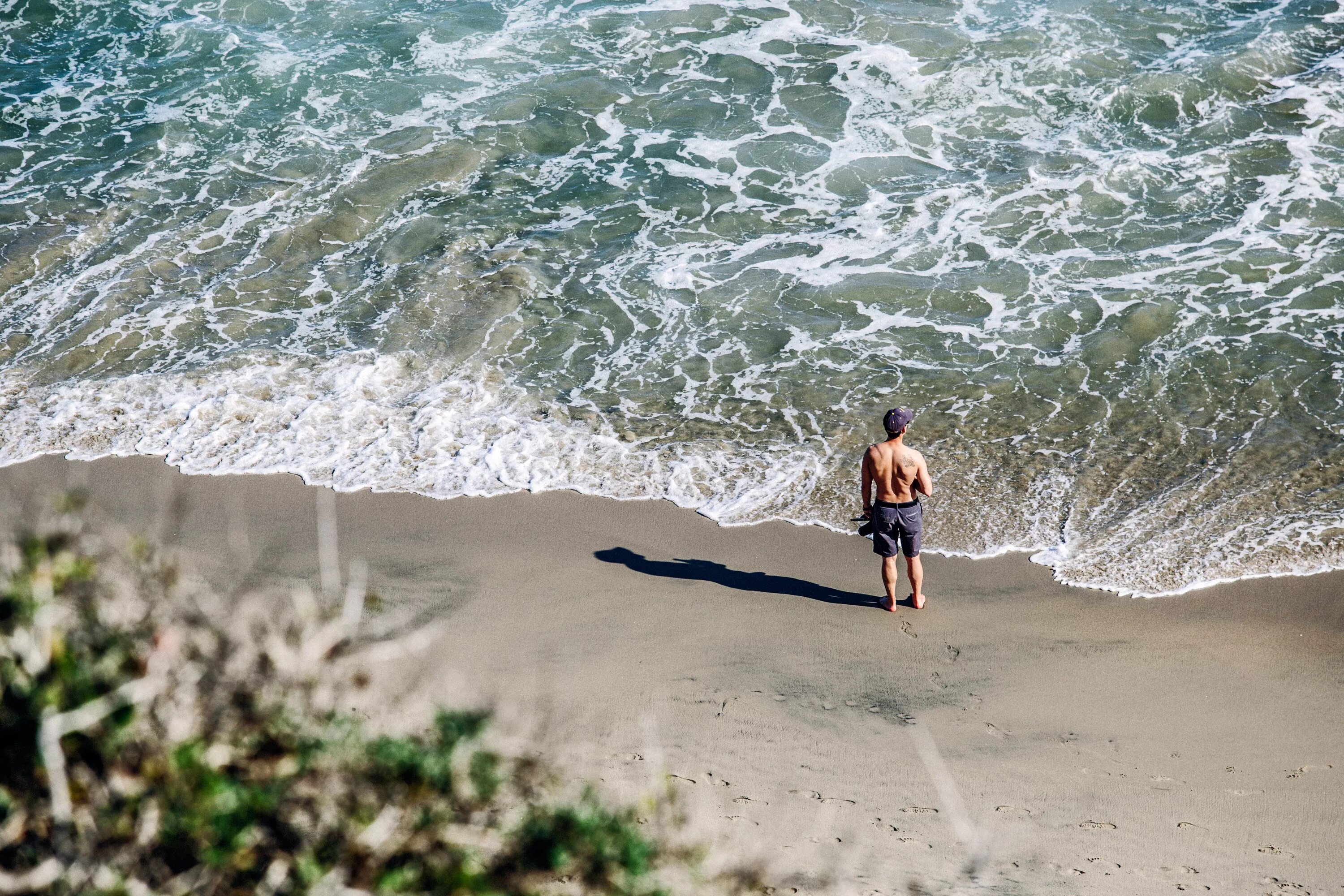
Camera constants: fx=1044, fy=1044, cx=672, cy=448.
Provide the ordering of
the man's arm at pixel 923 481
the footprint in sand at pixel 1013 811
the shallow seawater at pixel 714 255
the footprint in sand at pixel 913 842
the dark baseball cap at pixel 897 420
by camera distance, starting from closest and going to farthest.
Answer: the footprint in sand at pixel 913 842 → the footprint in sand at pixel 1013 811 → the dark baseball cap at pixel 897 420 → the man's arm at pixel 923 481 → the shallow seawater at pixel 714 255

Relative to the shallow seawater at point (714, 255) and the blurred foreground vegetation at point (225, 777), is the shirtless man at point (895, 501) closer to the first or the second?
the shallow seawater at point (714, 255)

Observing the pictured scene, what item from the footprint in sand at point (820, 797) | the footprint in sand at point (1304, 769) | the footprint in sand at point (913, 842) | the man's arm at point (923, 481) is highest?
the man's arm at point (923, 481)

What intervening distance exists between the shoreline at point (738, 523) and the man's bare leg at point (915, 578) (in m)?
0.56

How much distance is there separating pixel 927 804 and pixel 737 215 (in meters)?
7.95

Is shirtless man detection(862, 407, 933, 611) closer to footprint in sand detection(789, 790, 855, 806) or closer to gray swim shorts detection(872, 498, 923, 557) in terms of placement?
gray swim shorts detection(872, 498, 923, 557)

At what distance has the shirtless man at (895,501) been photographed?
6.29 meters

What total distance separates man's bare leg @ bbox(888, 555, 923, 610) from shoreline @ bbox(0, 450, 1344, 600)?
0.56 meters

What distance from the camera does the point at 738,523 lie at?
24.3 ft

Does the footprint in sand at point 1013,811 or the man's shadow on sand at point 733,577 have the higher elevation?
the man's shadow on sand at point 733,577

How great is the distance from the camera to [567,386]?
914 centimetres

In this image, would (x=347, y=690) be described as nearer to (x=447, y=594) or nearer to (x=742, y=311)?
(x=447, y=594)

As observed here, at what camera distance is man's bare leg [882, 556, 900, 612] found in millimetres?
6410

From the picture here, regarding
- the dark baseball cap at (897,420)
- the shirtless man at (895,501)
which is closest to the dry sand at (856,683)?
the shirtless man at (895,501)

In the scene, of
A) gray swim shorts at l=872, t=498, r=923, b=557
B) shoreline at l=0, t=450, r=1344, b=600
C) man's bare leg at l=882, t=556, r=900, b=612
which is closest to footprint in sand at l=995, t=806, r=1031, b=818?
man's bare leg at l=882, t=556, r=900, b=612
